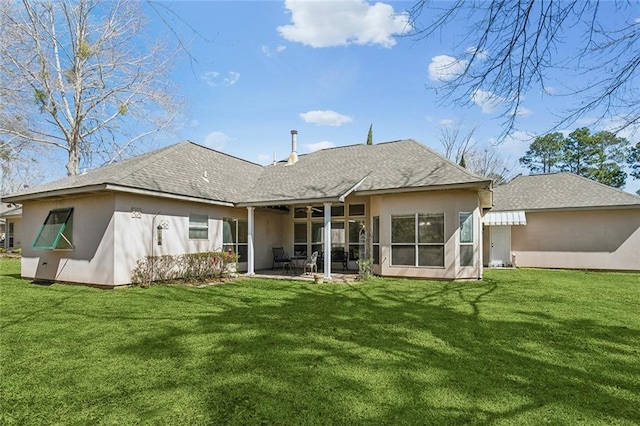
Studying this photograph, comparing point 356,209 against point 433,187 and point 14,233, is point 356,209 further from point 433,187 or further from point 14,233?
point 14,233

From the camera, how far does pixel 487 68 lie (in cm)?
392

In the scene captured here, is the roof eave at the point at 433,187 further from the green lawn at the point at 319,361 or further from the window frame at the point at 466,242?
the green lawn at the point at 319,361

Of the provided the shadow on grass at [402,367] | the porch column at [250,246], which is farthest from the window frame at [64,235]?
the shadow on grass at [402,367]

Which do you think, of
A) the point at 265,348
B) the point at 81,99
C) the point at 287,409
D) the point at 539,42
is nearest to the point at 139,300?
the point at 265,348

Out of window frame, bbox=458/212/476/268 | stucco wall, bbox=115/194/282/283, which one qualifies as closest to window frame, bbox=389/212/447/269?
window frame, bbox=458/212/476/268

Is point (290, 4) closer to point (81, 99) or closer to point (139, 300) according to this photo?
point (139, 300)

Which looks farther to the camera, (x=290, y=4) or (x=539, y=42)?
(x=290, y=4)

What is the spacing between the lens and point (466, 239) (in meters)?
11.8

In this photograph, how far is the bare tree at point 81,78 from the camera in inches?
760

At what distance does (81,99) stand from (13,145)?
19.2 ft

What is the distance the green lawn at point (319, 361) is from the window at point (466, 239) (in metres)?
3.57

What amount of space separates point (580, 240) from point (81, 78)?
29588 millimetres

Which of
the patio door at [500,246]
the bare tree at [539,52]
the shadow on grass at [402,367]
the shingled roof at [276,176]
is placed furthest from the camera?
the patio door at [500,246]

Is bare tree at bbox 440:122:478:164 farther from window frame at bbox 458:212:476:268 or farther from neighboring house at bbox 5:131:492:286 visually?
window frame at bbox 458:212:476:268
